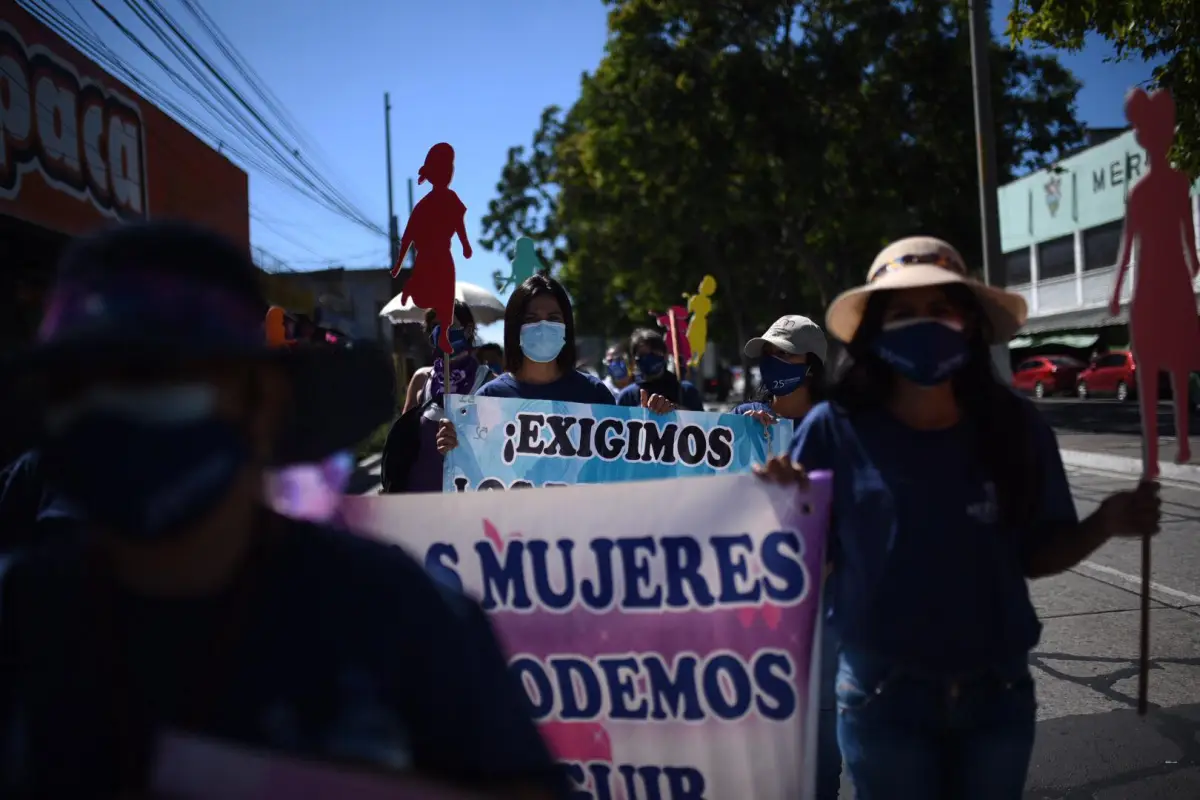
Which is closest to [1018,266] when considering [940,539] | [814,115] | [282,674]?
[814,115]

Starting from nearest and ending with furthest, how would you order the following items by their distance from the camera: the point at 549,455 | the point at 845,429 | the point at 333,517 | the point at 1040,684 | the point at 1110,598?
the point at 845,429, the point at 333,517, the point at 549,455, the point at 1040,684, the point at 1110,598

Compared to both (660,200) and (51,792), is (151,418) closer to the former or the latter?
(51,792)

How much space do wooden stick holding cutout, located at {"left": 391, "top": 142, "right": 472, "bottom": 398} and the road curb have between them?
848 centimetres

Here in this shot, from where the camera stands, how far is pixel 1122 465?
12297 millimetres

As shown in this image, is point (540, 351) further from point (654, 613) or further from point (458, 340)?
point (654, 613)

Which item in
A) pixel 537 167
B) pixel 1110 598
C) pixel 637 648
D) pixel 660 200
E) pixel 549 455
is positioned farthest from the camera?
pixel 537 167

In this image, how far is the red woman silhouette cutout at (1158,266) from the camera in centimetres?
208

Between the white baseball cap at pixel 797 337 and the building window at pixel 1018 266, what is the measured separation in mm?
36086

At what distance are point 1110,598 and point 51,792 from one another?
6423 millimetres

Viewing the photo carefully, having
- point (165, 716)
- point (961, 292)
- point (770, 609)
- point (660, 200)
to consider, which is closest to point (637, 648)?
point (770, 609)

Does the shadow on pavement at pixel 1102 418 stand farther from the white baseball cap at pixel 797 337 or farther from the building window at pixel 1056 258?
the white baseball cap at pixel 797 337

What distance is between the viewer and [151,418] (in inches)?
45.0

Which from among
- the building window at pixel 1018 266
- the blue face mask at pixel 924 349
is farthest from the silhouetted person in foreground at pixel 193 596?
the building window at pixel 1018 266

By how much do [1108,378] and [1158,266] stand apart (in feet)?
92.3
